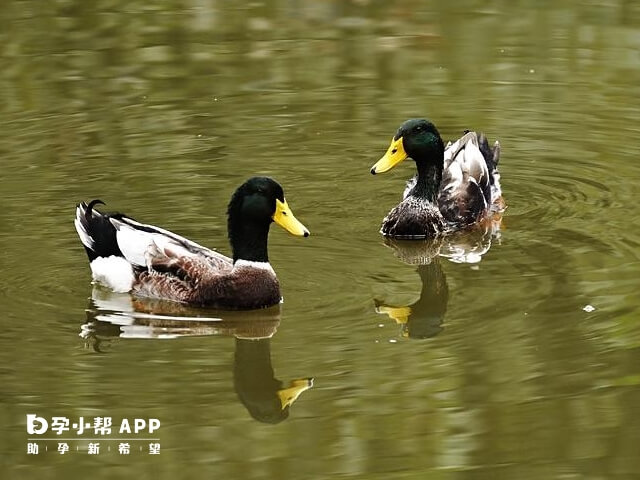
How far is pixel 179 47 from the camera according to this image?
1880cm

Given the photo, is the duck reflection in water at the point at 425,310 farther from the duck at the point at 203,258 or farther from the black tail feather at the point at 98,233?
the black tail feather at the point at 98,233

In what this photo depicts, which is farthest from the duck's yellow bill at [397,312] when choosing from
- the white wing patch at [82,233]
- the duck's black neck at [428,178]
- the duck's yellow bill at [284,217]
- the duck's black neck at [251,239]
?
the duck's black neck at [428,178]

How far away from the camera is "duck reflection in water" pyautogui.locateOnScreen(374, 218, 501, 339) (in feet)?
35.4

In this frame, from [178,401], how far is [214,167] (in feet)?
17.5

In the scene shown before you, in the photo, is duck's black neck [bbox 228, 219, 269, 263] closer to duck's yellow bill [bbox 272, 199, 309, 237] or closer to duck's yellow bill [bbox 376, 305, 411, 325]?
duck's yellow bill [bbox 272, 199, 309, 237]

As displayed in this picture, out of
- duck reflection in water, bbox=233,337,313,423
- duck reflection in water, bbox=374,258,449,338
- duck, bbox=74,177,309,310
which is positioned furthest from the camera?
duck, bbox=74,177,309,310

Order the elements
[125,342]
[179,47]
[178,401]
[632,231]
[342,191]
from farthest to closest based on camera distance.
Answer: [179,47]
[342,191]
[632,231]
[125,342]
[178,401]

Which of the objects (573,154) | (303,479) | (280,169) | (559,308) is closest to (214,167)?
(280,169)

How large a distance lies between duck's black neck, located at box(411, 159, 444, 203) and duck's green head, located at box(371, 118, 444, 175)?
6cm

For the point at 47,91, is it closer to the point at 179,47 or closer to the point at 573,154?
the point at 179,47

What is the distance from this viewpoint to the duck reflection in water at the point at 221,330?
31.6ft

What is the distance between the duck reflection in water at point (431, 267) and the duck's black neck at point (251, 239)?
0.93 m

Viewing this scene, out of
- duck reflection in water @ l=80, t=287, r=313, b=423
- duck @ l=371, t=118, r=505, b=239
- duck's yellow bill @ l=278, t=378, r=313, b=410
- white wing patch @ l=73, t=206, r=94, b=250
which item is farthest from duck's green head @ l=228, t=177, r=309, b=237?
duck @ l=371, t=118, r=505, b=239

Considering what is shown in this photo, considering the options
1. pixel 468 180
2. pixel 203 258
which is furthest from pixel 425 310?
pixel 468 180
